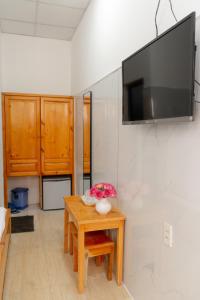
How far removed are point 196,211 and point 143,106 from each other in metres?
0.75

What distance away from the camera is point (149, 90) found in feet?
5.19

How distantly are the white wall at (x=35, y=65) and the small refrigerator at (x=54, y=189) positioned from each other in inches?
62.6

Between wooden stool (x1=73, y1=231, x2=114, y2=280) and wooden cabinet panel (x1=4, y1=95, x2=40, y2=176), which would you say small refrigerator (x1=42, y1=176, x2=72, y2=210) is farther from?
wooden stool (x1=73, y1=231, x2=114, y2=280)

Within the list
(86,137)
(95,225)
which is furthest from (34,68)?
(95,225)

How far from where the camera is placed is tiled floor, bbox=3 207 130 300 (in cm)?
218

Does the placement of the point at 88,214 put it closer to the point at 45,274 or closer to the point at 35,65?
the point at 45,274

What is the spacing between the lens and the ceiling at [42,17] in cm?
322

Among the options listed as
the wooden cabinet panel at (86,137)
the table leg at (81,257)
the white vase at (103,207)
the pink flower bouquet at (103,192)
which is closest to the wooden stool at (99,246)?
the table leg at (81,257)

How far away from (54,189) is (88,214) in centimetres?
216

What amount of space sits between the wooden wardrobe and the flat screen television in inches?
100

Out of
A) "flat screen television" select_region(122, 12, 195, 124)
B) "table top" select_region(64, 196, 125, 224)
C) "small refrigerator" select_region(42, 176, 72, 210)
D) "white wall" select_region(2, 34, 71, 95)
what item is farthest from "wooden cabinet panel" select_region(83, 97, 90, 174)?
"flat screen television" select_region(122, 12, 195, 124)

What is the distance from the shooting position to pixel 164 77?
1412 mm

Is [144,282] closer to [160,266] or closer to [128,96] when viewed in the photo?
[160,266]

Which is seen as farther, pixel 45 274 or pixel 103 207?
pixel 45 274
